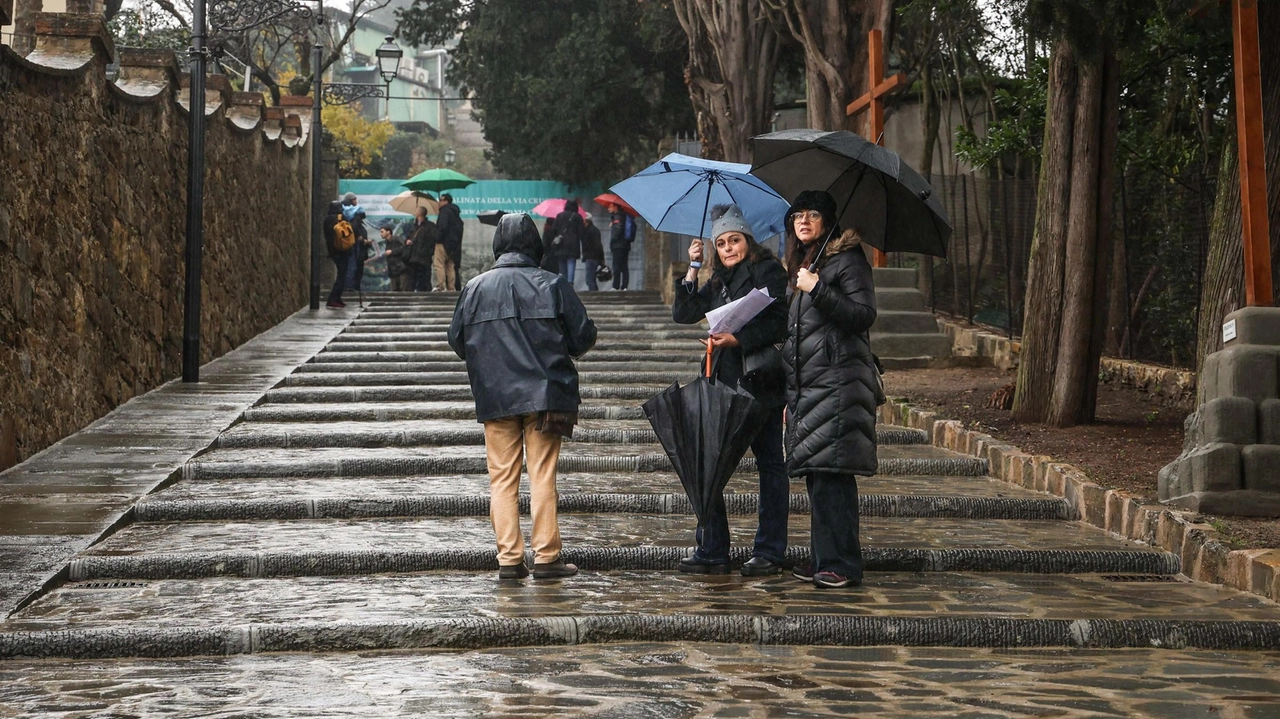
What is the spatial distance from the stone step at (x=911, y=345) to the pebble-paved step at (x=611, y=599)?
855 cm

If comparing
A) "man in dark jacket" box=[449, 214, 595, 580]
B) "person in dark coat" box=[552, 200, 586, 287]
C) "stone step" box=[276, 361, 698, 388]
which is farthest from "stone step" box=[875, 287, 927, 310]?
"person in dark coat" box=[552, 200, 586, 287]

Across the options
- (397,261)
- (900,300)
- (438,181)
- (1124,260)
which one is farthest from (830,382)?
(438,181)

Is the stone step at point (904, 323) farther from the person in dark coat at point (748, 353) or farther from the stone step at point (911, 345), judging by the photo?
the person in dark coat at point (748, 353)

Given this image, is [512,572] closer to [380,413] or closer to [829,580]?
[829,580]

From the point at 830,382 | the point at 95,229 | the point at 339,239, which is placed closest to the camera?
the point at 830,382

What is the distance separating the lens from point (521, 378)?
7137mm

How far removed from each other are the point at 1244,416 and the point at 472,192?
24.0 meters

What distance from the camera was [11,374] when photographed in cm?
1039

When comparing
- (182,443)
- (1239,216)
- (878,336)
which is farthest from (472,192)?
(1239,216)

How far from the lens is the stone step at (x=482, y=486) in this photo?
31.7 ft

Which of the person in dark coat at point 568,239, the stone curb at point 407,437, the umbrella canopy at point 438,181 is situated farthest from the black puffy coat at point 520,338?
the umbrella canopy at point 438,181

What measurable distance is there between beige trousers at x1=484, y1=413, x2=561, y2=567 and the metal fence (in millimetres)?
7247

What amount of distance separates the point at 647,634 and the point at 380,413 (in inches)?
294

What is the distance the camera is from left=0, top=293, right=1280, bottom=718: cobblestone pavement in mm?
5344
